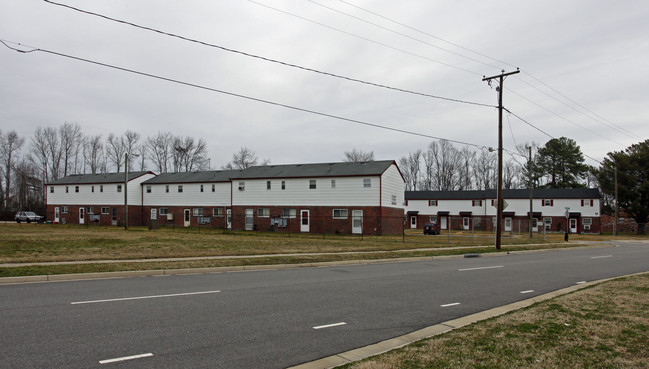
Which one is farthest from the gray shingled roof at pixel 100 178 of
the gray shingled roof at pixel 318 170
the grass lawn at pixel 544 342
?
the grass lawn at pixel 544 342

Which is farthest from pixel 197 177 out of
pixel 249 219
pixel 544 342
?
pixel 544 342

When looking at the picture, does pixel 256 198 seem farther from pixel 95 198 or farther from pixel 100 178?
pixel 100 178

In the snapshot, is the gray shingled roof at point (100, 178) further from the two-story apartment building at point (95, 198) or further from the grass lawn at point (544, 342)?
the grass lawn at point (544, 342)

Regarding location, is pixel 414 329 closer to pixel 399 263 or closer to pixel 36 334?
pixel 36 334

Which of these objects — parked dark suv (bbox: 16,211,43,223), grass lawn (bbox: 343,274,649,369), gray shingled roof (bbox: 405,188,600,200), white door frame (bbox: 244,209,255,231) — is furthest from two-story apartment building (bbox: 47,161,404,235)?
grass lawn (bbox: 343,274,649,369)

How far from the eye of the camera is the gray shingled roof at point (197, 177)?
5344cm

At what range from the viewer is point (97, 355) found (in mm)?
5730

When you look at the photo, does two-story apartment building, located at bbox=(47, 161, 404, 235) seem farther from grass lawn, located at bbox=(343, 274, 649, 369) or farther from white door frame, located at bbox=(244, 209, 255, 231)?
grass lawn, located at bbox=(343, 274, 649, 369)

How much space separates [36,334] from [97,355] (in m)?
1.59

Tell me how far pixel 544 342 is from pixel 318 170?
132ft

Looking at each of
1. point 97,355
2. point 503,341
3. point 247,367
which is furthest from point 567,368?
point 97,355

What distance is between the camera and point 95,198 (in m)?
59.6

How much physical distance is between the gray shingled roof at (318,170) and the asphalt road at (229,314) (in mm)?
28672

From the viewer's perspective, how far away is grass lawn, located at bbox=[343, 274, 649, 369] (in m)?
5.34
